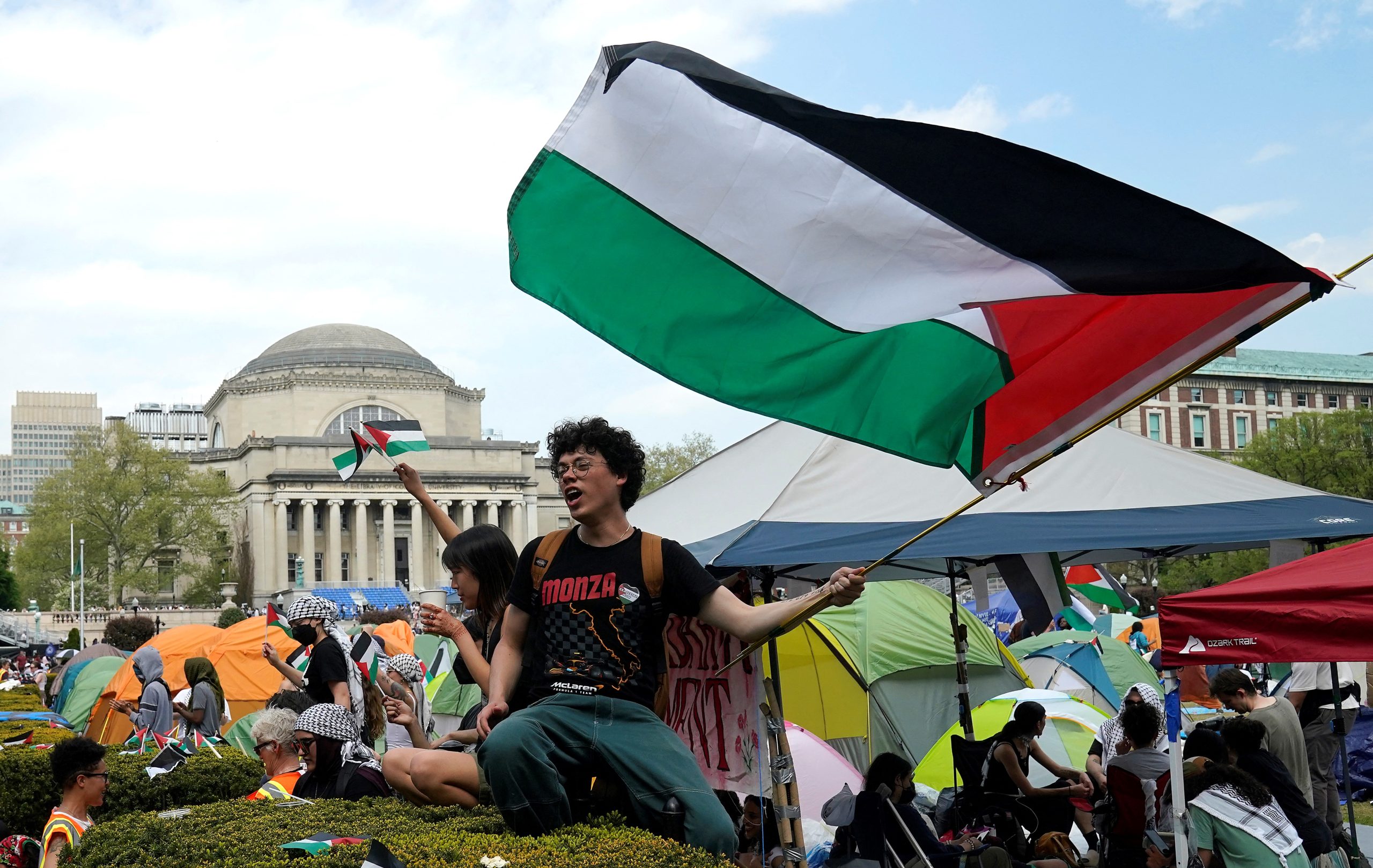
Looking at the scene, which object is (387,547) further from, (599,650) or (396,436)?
(599,650)

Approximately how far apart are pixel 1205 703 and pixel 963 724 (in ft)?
32.1

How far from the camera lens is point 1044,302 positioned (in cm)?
400

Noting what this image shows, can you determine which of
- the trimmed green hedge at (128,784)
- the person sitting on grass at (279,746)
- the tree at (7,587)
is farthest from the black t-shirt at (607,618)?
the tree at (7,587)

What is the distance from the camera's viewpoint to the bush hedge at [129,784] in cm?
716

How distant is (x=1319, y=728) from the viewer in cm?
1005

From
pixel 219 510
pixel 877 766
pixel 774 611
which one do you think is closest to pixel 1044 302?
pixel 774 611

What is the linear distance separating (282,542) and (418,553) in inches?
395

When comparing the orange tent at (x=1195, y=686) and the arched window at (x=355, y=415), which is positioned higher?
the arched window at (x=355, y=415)

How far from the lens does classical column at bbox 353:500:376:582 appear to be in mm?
94938

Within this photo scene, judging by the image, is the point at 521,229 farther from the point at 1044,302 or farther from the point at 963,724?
the point at 963,724

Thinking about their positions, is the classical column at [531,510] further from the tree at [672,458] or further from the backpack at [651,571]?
Answer: the backpack at [651,571]

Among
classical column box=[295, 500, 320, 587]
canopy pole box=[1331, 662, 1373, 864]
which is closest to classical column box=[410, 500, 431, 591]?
classical column box=[295, 500, 320, 587]

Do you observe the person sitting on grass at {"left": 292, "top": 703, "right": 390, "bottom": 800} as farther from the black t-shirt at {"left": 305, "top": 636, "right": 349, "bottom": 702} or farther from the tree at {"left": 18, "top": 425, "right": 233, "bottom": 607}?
the tree at {"left": 18, "top": 425, "right": 233, "bottom": 607}

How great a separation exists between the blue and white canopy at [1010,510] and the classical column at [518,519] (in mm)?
90959
